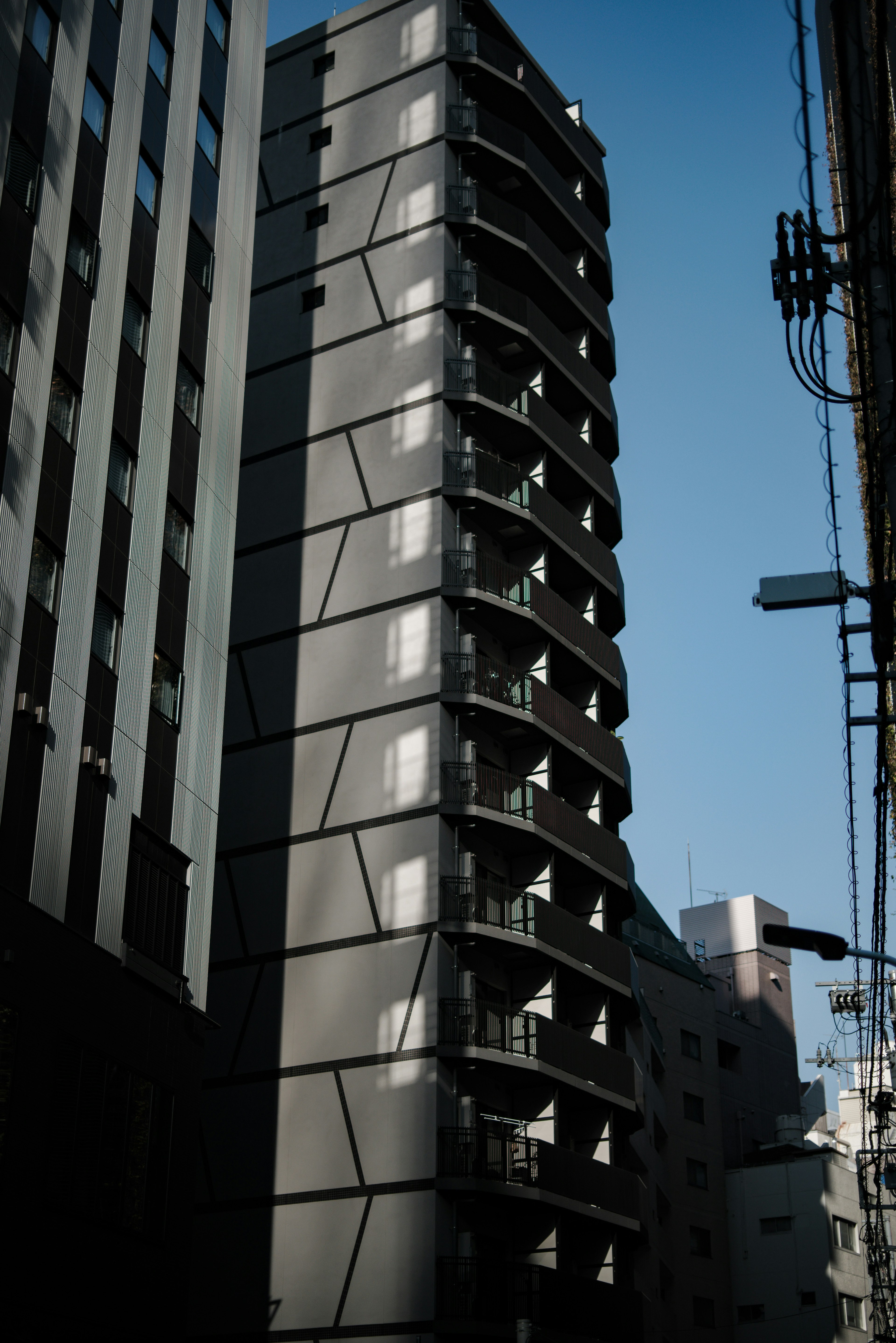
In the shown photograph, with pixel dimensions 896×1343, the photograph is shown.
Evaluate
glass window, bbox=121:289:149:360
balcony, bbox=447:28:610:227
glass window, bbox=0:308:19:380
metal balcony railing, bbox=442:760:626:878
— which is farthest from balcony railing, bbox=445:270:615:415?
glass window, bbox=0:308:19:380

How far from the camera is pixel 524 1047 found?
38688 millimetres

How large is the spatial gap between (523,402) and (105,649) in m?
20.5

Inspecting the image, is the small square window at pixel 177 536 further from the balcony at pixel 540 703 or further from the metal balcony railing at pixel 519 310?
the metal balcony railing at pixel 519 310

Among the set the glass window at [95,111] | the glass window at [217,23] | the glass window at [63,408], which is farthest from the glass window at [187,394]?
the glass window at [217,23]

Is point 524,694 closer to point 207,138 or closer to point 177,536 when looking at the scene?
point 177,536

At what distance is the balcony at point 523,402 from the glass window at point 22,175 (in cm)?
1696

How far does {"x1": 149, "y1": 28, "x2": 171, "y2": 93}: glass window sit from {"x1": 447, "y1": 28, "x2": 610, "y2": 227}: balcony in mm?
15530

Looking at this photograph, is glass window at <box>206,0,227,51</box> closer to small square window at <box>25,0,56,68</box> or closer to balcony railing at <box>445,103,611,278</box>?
balcony railing at <box>445,103,611,278</box>

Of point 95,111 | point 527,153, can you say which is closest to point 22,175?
point 95,111

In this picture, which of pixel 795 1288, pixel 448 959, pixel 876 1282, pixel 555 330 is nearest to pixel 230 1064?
pixel 448 959

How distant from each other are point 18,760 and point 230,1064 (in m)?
16.3

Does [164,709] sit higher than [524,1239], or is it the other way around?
[164,709]

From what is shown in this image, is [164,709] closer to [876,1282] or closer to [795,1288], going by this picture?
[876,1282]

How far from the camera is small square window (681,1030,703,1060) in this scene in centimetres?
7250
